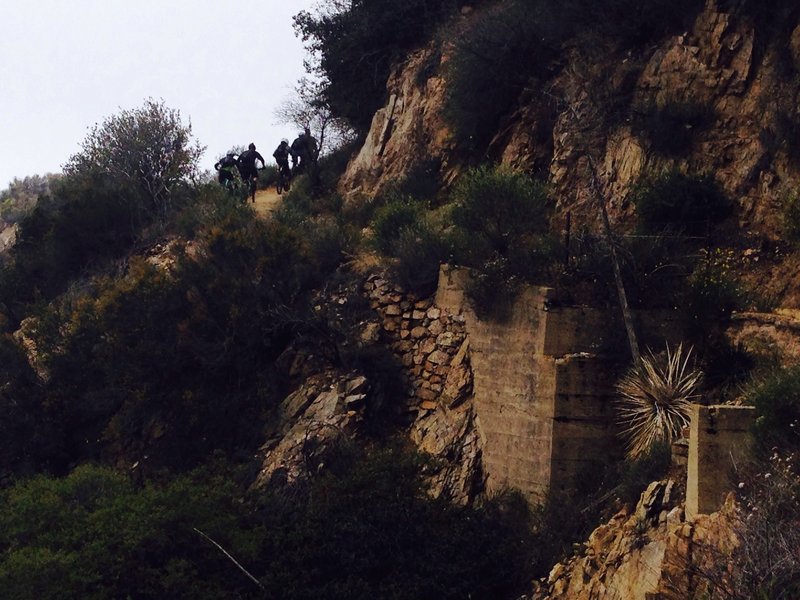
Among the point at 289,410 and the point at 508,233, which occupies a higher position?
the point at 508,233

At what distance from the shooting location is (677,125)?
2094 centimetres

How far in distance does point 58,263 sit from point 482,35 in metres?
13.2

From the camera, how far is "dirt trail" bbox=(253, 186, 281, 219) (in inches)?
1183

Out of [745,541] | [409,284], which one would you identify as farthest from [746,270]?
[745,541]

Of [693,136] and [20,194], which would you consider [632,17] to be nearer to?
[693,136]

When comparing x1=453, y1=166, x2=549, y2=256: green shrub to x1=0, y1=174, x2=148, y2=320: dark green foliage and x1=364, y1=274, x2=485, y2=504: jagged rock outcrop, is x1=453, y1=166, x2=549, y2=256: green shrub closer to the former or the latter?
x1=364, y1=274, x2=485, y2=504: jagged rock outcrop

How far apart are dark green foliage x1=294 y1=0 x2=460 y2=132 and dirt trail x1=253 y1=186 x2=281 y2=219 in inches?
129

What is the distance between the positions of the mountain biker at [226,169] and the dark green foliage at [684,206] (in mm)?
16388

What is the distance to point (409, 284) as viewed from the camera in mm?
21422

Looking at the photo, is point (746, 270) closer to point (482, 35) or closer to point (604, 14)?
point (604, 14)

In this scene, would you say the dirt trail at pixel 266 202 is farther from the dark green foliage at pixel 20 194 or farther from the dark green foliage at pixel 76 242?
the dark green foliage at pixel 20 194

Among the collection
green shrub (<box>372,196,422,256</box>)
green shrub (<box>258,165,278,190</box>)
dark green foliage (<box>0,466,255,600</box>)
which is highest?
green shrub (<box>258,165,278,190</box>)

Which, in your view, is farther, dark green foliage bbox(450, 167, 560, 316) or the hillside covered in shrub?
dark green foliage bbox(450, 167, 560, 316)

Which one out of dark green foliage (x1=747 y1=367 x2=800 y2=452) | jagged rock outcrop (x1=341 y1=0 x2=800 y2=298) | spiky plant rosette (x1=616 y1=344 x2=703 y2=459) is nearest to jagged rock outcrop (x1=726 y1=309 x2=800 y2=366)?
spiky plant rosette (x1=616 y1=344 x2=703 y2=459)
